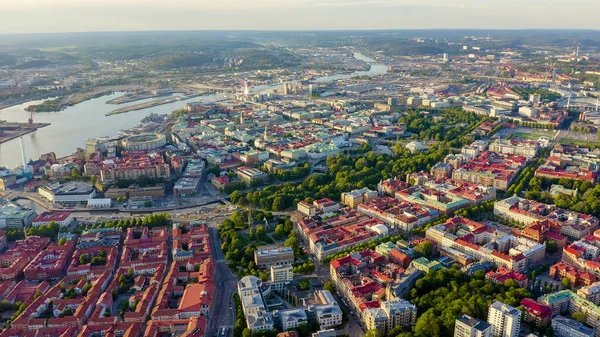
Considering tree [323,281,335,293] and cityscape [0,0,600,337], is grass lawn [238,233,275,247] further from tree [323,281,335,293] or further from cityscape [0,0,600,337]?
tree [323,281,335,293]

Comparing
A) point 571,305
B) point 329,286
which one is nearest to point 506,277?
point 571,305

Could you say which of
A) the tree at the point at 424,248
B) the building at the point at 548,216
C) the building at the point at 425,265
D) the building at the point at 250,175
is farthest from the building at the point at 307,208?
the building at the point at 548,216

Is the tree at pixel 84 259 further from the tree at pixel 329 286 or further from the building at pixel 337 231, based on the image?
the tree at pixel 329 286

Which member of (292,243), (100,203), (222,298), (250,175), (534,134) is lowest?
(222,298)

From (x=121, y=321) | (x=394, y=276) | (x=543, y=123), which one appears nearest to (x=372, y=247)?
(x=394, y=276)

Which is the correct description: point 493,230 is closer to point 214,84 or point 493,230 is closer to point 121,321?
point 121,321

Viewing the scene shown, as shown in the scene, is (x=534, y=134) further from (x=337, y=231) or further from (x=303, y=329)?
(x=303, y=329)

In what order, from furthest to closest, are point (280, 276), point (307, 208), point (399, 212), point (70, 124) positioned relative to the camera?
point (70, 124) < point (307, 208) < point (399, 212) < point (280, 276)
